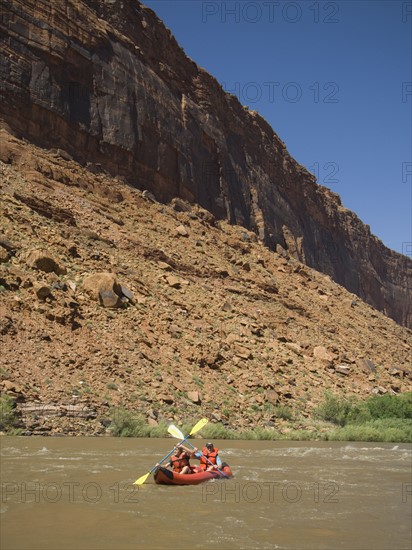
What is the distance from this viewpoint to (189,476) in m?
11.8

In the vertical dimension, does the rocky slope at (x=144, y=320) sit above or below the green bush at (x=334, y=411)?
above

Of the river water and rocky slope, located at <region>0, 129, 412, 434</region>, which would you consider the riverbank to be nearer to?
rocky slope, located at <region>0, 129, 412, 434</region>

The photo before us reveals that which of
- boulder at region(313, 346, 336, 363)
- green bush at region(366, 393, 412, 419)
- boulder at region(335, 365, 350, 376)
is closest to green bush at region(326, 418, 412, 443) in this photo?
green bush at region(366, 393, 412, 419)

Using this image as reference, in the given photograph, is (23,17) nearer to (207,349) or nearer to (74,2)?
(74,2)

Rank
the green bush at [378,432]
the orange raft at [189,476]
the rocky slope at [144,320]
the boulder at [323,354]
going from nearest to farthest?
the orange raft at [189,476]
the rocky slope at [144,320]
the green bush at [378,432]
the boulder at [323,354]

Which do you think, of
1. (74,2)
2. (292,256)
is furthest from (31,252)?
(292,256)

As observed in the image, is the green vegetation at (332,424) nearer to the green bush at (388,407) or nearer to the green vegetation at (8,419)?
the green bush at (388,407)

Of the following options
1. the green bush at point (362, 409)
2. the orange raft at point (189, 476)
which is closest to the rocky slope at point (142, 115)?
the green bush at point (362, 409)

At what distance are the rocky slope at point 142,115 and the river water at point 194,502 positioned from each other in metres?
21.0

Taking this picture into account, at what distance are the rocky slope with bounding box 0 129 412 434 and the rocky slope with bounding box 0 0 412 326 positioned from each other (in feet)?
6.40

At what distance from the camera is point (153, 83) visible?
126 feet

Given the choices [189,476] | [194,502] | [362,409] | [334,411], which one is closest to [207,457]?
[189,476]

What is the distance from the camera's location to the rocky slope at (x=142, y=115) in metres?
30.8

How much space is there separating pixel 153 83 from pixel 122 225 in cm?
1320
